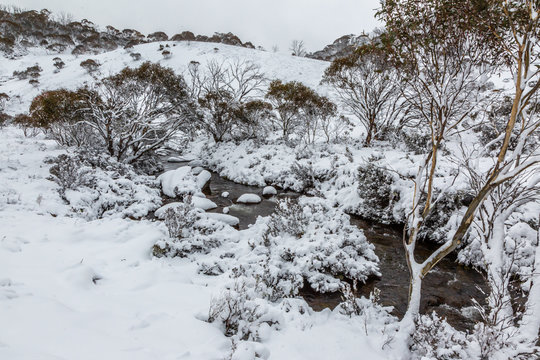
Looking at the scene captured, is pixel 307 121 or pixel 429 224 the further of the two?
pixel 307 121

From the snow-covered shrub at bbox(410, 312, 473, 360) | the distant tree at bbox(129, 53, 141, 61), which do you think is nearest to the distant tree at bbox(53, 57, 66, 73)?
the distant tree at bbox(129, 53, 141, 61)

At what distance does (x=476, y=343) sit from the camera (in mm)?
3473

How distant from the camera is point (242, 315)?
3867 mm

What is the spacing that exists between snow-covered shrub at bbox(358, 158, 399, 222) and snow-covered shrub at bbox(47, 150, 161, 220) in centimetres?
838

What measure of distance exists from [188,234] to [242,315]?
339 centimetres

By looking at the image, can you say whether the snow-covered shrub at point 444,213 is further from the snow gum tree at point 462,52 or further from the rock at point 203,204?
the rock at point 203,204

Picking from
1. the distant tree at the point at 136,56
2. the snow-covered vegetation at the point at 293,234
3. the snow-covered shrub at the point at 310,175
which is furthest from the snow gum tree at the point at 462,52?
the distant tree at the point at 136,56

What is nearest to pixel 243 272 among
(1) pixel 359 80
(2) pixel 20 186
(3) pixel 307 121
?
(2) pixel 20 186

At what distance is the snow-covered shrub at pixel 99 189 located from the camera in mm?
8938

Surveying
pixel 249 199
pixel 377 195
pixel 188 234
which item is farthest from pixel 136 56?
pixel 377 195

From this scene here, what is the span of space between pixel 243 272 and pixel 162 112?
41.8 feet

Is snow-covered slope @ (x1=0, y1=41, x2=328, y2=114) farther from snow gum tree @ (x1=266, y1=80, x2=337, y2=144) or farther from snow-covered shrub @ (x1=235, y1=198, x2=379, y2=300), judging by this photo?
snow-covered shrub @ (x1=235, y1=198, x2=379, y2=300)

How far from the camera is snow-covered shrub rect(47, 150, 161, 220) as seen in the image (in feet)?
29.3

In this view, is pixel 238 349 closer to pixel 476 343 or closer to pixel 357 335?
pixel 357 335
